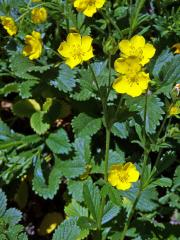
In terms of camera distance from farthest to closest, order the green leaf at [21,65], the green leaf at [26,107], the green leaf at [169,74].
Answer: the green leaf at [26,107], the green leaf at [21,65], the green leaf at [169,74]

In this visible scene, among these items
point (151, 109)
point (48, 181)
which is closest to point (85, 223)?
point (48, 181)

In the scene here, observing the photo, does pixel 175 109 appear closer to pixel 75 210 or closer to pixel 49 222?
pixel 75 210

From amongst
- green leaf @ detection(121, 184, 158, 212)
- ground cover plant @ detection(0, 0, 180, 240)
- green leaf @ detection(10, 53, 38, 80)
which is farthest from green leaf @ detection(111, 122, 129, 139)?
green leaf @ detection(10, 53, 38, 80)

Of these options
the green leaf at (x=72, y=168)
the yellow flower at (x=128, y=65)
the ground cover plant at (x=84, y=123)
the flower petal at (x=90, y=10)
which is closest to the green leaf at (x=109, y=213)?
the ground cover plant at (x=84, y=123)

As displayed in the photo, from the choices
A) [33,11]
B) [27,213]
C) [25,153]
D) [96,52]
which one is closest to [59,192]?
[27,213]

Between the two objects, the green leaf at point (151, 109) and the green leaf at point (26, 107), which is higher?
the green leaf at point (151, 109)

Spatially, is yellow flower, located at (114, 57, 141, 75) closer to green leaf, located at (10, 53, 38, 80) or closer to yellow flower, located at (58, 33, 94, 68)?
yellow flower, located at (58, 33, 94, 68)

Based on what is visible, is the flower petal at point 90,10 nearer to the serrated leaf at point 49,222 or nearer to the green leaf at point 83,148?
the green leaf at point 83,148
